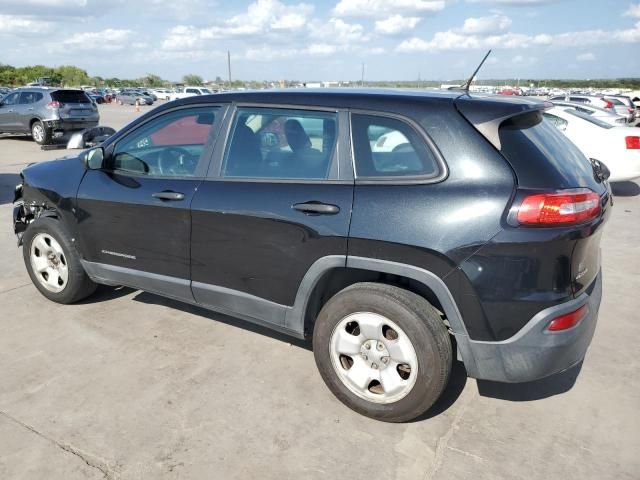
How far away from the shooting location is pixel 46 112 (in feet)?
50.4

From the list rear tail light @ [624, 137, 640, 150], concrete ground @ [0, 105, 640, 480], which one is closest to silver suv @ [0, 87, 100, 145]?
concrete ground @ [0, 105, 640, 480]

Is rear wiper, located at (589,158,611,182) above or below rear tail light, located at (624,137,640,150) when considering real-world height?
above

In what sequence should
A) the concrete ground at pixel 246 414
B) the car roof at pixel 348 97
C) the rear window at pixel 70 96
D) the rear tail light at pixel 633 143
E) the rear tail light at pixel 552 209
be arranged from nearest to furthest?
the rear tail light at pixel 552 209
the concrete ground at pixel 246 414
the car roof at pixel 348 97
the rear tail light at pixel 633 143
the rear window at pixel 70 96

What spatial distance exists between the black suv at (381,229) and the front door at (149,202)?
0.6 inches

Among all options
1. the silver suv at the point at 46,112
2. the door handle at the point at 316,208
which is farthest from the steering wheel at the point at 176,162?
the silver suv at the point at 46,112

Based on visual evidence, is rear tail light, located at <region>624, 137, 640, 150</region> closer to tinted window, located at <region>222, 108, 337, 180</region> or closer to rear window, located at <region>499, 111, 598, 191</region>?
rear window, located at <region>499, 111, 598, 191</region>

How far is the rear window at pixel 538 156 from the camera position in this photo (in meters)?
2.44

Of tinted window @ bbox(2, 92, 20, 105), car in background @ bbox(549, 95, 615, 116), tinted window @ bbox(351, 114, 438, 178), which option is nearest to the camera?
tinted window @ bbox(351, 114, 438, 178)

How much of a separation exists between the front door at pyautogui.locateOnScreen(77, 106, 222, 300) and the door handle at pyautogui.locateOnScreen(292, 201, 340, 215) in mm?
806

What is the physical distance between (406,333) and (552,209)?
90cm

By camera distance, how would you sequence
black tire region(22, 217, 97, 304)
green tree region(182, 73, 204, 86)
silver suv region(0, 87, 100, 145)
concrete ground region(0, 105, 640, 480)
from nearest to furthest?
concrete ground region(0, 105, 640, 480) < black tire region(22, 217, 97, 304) < silver suv region(0, 87, 100, 145) < green tree region(182, 73, 204, 86)

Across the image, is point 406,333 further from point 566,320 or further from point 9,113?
point 9,113

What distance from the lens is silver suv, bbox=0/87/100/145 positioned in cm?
1534

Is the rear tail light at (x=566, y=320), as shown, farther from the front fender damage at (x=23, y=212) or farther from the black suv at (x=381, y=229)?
the front fender damage at (x=23, y=212)
